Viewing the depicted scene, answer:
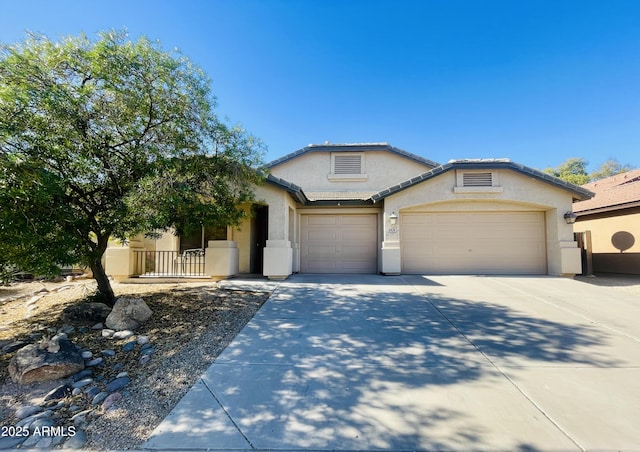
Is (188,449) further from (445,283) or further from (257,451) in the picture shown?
(445,283)

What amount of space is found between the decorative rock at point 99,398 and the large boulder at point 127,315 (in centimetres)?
238

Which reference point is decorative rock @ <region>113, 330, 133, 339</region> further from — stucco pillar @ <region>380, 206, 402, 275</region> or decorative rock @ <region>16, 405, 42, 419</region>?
stucco pillar @ <region>380, 206, 402, 275</region>

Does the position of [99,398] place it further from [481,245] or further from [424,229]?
[481,245]

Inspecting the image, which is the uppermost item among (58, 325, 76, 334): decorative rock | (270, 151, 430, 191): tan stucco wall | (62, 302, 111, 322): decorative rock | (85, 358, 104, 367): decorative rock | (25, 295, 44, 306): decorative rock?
(270, 151, 430, 191): tan stucco wall

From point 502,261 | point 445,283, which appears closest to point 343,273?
point 445,283

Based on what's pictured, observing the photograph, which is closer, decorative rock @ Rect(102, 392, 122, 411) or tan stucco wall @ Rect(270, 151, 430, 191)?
decorative rock @ Rect(102, 392, 122, 411)

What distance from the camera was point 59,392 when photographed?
3.37 metres

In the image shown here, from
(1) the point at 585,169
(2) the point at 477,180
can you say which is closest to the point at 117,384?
(2) the point at 477,180

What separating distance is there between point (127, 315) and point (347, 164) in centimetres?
1156

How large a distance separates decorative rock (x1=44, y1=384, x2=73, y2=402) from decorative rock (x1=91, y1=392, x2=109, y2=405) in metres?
0.41

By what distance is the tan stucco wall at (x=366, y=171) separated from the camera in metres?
14.4

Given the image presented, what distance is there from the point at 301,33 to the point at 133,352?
11.4 m

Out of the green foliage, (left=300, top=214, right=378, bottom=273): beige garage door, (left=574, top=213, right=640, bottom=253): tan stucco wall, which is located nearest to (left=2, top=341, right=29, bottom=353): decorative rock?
(left=300, top=214, right=378, bottom=273): beige garage door

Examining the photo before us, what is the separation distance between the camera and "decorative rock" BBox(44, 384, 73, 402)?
330cm
